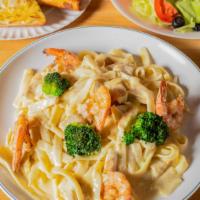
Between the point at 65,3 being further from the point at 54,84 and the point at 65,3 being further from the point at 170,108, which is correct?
the point at 170,108

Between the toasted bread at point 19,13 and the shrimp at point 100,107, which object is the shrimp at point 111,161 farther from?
the toasted bread at point 19,13

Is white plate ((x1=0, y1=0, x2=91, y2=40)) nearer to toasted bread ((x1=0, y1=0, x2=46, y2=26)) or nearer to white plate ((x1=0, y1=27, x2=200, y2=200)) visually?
toasted bread ((x1=0, y1=0, x2=46, y2=26))

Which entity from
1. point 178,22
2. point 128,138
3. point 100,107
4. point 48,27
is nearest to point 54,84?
point 100,107

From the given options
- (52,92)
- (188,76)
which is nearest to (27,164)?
(52,92)

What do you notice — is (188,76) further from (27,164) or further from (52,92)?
(27,164)

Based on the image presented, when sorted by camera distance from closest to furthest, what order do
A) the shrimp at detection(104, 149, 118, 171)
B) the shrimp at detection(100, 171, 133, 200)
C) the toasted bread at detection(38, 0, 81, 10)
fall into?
Result: the shrimp at detection(100, 171, 133, 200), the shrimp at detection(104, 149, 118, 171), the toasted bread at detection(38, 0, 81, 10)

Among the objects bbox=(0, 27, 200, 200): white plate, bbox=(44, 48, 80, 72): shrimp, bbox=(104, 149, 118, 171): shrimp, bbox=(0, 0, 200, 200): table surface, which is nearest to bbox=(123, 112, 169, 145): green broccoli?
bbox=(104, 149, 118, 171): shrimp
